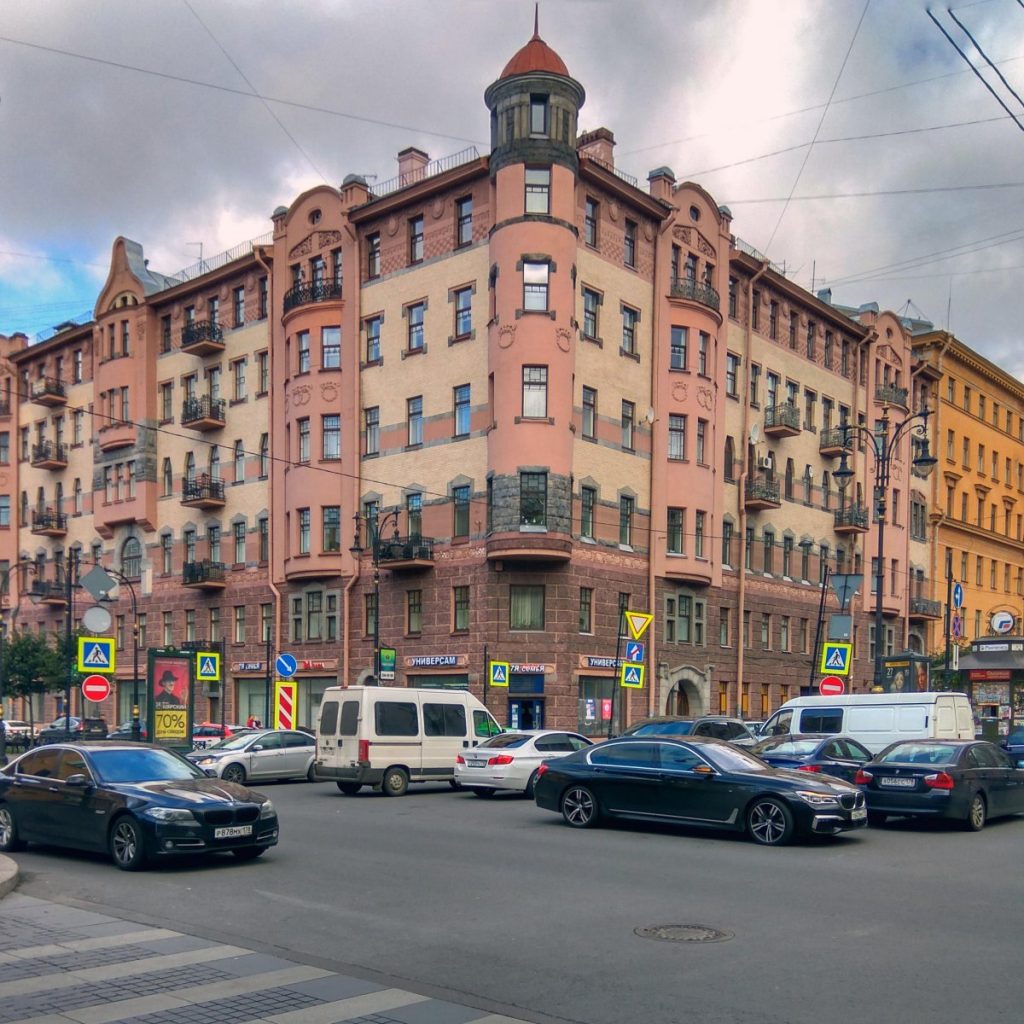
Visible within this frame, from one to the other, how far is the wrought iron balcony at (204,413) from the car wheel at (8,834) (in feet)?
124

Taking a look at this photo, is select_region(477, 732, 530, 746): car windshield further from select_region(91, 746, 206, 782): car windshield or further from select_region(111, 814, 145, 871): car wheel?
select_region(111, 814, 145, 871): car wheel

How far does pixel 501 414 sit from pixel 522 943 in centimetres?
3132

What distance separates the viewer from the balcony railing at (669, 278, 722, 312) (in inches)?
1790

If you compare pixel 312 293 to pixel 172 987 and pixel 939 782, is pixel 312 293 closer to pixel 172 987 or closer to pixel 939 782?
pixel 939 782

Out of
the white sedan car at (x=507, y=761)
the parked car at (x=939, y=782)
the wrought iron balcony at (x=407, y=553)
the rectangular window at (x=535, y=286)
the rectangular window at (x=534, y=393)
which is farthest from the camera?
the wrought iron balcony at (x=407, y=553)

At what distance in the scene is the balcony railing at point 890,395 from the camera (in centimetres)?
5994

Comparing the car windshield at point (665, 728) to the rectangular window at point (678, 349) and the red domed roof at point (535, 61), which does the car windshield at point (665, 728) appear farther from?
the red domed roof at point (535, 61)

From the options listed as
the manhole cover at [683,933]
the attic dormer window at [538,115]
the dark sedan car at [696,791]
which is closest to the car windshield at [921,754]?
the dark sedan car at [696,791]

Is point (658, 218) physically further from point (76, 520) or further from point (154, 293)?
point (76, 520)

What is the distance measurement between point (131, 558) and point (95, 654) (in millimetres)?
29586

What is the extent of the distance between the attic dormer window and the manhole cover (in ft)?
113

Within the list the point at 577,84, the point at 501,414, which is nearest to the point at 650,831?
the point at 501,414

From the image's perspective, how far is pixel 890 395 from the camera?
197 feet

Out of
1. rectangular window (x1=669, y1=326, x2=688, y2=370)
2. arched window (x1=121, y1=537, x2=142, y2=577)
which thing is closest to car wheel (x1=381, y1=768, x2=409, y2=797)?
rectangular window (x1=669, y1=326, x2=688, y2=370)
